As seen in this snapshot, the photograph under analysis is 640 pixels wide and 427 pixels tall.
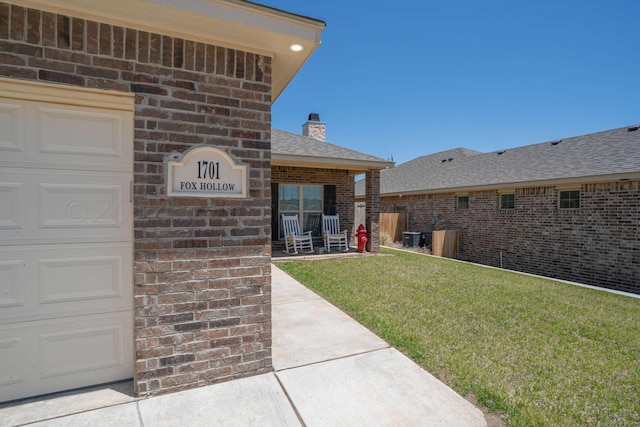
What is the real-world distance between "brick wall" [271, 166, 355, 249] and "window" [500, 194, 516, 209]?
19.5 feet

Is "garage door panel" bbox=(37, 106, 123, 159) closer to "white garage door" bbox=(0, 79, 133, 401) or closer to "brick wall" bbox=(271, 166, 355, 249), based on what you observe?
"white garage door" bbox=(0, 79, 133, 401)

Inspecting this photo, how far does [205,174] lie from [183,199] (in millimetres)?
270

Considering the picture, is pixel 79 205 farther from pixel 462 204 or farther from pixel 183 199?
pixel 462 204

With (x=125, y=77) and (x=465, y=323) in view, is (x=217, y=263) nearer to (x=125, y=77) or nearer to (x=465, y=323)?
(x=125, y=77)

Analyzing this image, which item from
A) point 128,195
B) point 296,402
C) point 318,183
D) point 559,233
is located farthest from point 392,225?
point 128,195

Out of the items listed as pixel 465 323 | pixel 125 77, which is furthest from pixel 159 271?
pixel 465 323

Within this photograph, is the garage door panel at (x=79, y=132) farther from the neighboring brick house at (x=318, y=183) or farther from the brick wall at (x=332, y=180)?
the brick wall at (x=332, y=180)

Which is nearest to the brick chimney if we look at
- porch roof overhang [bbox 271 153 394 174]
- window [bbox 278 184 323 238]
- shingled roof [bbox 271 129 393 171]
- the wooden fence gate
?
shingled roof [bbox 271 129 393 171]

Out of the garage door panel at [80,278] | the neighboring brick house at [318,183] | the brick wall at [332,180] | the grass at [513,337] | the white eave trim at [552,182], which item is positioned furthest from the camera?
the brick wall at [332,180]

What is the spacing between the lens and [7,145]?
7.38 feet

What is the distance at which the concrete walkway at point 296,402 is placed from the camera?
7.17ft

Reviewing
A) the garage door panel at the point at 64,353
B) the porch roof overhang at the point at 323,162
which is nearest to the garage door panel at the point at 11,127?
the garage door panel at the point at 64,353

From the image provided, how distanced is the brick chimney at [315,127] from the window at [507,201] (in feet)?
25.4

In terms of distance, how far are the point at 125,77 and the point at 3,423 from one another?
2.56 metres
